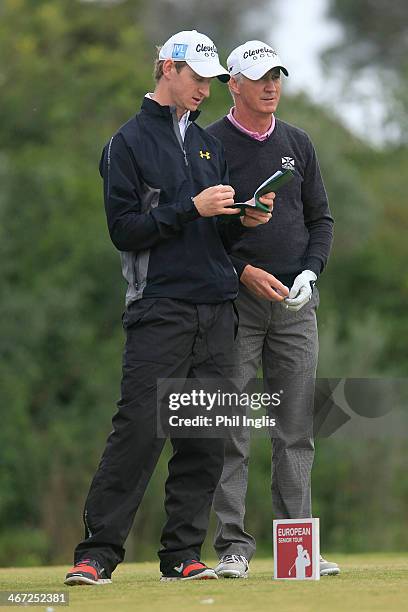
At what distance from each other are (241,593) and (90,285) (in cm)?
2414

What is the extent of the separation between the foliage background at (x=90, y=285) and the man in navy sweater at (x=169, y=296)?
16.0 m

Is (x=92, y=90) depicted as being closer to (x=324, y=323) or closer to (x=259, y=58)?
(x=324, y=323)

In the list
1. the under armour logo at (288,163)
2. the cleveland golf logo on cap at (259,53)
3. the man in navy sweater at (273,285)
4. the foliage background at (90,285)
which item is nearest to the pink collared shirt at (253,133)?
the man in navy sweater at (273,285)

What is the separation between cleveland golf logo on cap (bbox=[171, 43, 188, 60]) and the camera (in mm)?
5926

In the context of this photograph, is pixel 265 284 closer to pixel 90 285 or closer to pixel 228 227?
pixel 228 227

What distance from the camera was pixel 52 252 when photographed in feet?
97.7

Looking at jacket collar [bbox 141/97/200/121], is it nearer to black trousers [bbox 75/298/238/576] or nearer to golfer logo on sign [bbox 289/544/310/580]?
black trousers [bbox 75/298/238/576]

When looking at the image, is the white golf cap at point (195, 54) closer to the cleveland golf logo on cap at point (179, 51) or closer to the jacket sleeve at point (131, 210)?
the cleveland golf logo on cap at point (179, 51)

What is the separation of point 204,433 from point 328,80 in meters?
33.7

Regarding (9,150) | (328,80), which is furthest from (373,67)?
(9,150)

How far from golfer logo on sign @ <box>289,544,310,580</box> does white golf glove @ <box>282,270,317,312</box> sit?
1044mm

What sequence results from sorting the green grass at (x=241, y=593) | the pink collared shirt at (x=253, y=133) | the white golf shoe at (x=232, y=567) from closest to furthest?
the green grass at (x=241, y=593), the white golf shoe at (x=232, y=567), the pink collared shirt at (x=253, y=133)

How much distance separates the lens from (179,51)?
5934mm

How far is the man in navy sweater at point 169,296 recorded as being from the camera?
18.6ft
